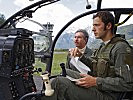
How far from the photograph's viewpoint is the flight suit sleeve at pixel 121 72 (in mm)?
2002

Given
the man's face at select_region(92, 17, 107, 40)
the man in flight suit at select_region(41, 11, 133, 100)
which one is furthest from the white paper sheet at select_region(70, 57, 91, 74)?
the man's face at select_region(92, 17, 107, 40)

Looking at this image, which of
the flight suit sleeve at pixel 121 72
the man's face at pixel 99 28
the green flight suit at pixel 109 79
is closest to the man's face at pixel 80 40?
the man's face at pixel 99 28

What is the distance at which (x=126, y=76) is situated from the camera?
6.59 feet

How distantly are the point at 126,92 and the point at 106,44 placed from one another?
41 centimetres

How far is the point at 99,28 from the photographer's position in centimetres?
229

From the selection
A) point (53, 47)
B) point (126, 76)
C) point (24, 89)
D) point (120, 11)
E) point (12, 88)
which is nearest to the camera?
point (126, 76)

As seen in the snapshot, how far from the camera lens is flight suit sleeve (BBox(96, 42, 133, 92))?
200cm

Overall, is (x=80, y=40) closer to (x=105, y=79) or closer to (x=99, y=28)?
(x=99, y=28)

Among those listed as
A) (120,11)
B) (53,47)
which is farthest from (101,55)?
(53,47)

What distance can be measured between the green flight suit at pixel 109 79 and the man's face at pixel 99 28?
115 millimetres

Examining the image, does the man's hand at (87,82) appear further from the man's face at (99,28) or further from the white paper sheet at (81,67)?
the man's face at (99,28)

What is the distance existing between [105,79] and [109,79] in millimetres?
29

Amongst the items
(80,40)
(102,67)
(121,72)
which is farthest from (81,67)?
(80,40)

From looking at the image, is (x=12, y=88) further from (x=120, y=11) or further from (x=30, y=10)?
(x=120, y=11)
